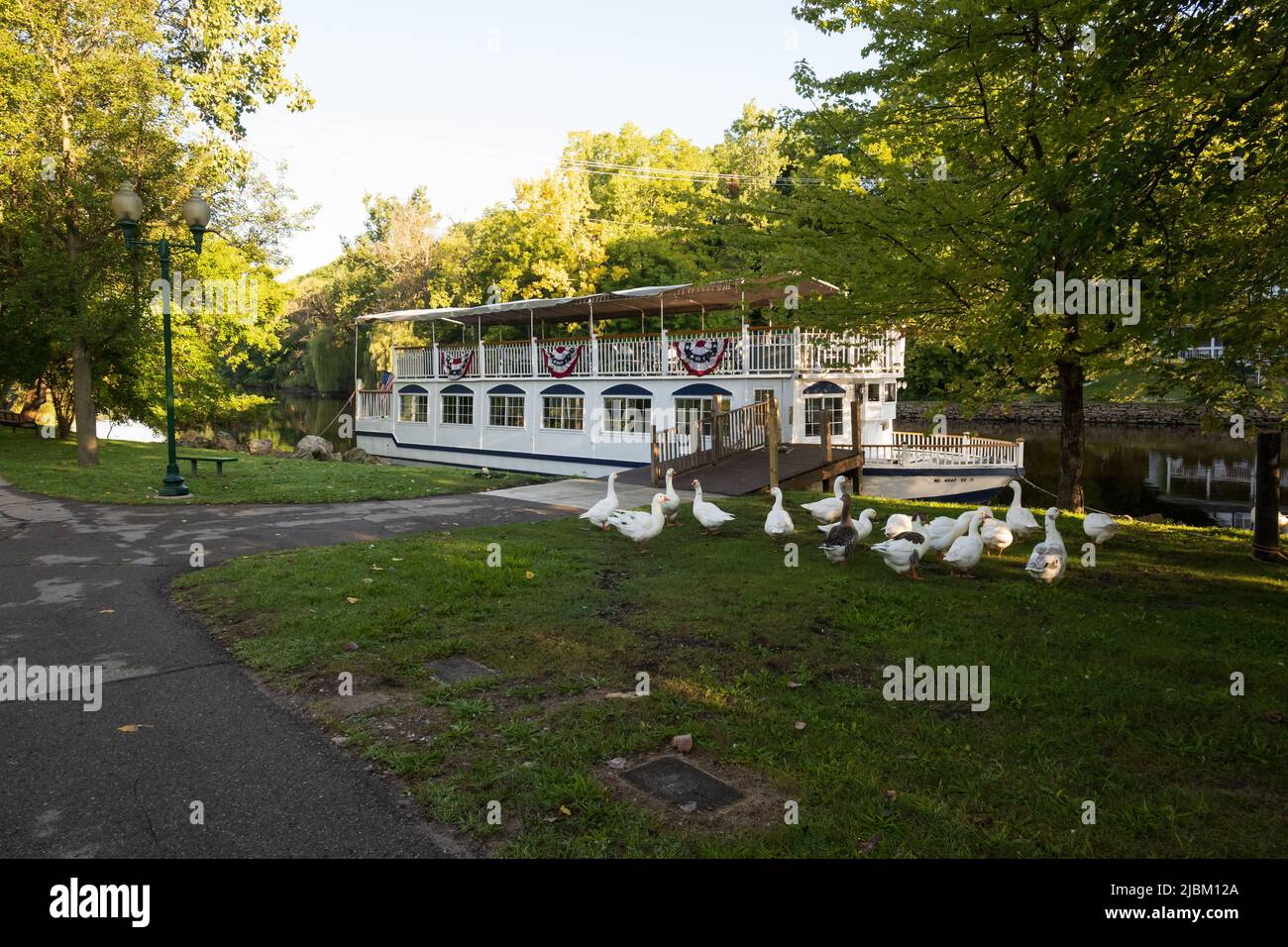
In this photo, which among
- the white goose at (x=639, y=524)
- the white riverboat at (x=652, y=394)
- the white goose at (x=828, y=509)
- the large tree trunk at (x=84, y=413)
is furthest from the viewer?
the white riverboat at (x=652, y=394)

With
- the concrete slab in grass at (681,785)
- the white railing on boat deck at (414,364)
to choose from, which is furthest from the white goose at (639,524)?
the white railing on boat deck at (414,364)

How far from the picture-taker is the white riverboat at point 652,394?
2355cm

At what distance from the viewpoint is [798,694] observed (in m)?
6.12

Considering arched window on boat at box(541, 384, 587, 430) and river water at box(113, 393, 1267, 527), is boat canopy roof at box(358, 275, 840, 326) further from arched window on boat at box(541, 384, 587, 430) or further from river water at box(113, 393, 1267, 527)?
river water at box(113, 393, 1267, 527)

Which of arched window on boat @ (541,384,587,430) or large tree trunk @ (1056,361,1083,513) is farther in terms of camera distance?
arched window on boat @ (541,384,587,430)

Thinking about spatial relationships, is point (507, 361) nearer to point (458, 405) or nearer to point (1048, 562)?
point (458, 405)

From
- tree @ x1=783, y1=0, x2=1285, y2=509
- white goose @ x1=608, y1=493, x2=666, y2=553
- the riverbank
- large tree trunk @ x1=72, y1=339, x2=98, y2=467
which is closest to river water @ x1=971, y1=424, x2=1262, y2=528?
the riverbank

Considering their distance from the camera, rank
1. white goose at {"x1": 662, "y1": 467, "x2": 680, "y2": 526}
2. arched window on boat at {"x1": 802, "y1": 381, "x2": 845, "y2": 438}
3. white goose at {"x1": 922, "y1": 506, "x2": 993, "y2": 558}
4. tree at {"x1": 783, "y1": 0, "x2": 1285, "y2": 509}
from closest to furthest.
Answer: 1. tree at {"x1": 783, "y1": 0, "x2": 1285, "y2": 509}
2. white goose at {"x1": 922, "y1": 506, "x2": 993, "y2": 558}
3. white goose at {"x1": 662, "y1": 467, "x2": 680, "y2": 526}
4. arched window on boat at {"x1": 802, "y1": 381, "x2": 845, "y2": 438}

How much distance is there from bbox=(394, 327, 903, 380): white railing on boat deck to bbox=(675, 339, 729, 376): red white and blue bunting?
0.10m

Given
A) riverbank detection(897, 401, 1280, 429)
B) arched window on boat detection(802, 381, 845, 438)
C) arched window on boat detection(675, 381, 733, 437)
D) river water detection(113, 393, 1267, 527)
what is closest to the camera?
arched window on boat detection(802, 381, 845, 438)

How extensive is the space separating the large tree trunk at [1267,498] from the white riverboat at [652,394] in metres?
6.47

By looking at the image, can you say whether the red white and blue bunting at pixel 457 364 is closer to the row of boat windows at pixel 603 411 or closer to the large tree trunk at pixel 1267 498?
the row of boat windows at pixel 603 411

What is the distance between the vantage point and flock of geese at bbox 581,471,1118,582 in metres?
9.80

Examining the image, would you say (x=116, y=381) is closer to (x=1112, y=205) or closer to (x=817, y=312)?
(x=817, y=312)
